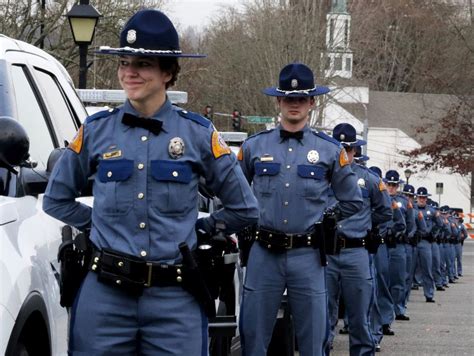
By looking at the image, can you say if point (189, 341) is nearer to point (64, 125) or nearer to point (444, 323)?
point (64, 125)

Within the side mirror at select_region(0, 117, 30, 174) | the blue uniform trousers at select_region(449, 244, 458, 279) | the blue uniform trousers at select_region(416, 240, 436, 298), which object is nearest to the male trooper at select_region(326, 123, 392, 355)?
the side mirror at select_region(0, 117, 30, 174)

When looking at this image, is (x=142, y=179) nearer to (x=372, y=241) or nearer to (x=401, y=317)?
(x=372, y=241)

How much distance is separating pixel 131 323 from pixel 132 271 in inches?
7.9

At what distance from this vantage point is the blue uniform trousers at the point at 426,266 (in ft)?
78.2

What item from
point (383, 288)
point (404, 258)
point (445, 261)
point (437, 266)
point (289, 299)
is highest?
point (289, 299)

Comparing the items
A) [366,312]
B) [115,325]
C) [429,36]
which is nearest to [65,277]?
[115,325]

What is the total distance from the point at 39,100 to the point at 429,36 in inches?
3875

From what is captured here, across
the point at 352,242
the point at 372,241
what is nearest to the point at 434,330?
the point at 372,241

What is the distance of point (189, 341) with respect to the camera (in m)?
5.25

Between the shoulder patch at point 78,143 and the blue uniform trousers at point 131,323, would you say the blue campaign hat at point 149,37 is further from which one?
the blue uniform trousers at point 131,323

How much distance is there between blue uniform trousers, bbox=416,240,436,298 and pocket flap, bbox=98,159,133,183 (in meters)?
18.9

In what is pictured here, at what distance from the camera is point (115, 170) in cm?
528

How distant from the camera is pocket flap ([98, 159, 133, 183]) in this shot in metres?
5.26

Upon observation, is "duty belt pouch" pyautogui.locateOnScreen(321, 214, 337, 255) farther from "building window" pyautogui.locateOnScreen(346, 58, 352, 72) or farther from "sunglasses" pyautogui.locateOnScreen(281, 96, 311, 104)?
"building window" pyautogui.locateOnScreen(346, 58, 352, 72)
